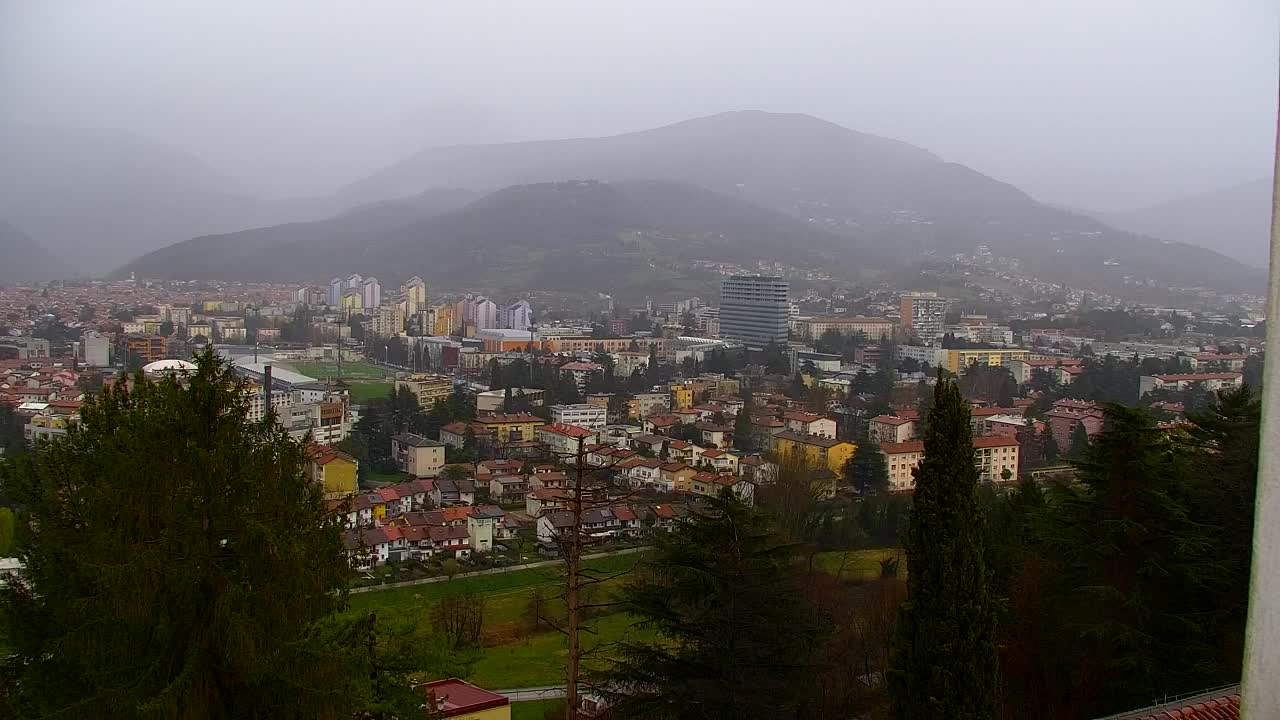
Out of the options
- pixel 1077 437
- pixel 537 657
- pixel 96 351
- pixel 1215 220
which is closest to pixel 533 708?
pixel 537 657

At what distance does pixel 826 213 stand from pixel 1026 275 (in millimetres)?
22733

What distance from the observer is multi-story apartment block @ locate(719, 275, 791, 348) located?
31.6 m

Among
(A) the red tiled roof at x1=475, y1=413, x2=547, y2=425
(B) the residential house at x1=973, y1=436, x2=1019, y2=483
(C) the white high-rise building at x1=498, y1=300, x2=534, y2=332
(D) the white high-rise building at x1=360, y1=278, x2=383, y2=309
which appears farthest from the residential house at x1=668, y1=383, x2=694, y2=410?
(D) the white high-rise building at x1=360, y1=278, x2=383, y2=309

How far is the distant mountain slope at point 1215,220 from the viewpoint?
5344 centimetres

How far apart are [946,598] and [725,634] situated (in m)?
A: 0.81

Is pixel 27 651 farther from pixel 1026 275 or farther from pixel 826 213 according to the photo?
pixel 826 213

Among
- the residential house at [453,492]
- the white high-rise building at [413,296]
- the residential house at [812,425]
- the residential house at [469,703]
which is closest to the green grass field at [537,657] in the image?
the residential house at [469,703]

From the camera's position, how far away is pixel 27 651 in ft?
8.80

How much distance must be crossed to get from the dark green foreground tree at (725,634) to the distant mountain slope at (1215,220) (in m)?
51.4

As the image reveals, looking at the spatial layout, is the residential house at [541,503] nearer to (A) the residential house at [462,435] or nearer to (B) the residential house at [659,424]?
(A) the residential house at [462,435]

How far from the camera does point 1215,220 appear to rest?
6150 centimetres

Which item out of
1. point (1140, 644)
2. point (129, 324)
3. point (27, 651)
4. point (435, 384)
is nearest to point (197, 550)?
point (27, 651)

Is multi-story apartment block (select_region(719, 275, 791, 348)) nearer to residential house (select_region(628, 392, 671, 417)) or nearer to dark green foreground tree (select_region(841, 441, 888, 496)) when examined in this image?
residential house (select_region(628, 392, 671, 417))

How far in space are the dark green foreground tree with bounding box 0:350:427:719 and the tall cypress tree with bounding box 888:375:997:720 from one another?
165 cm
